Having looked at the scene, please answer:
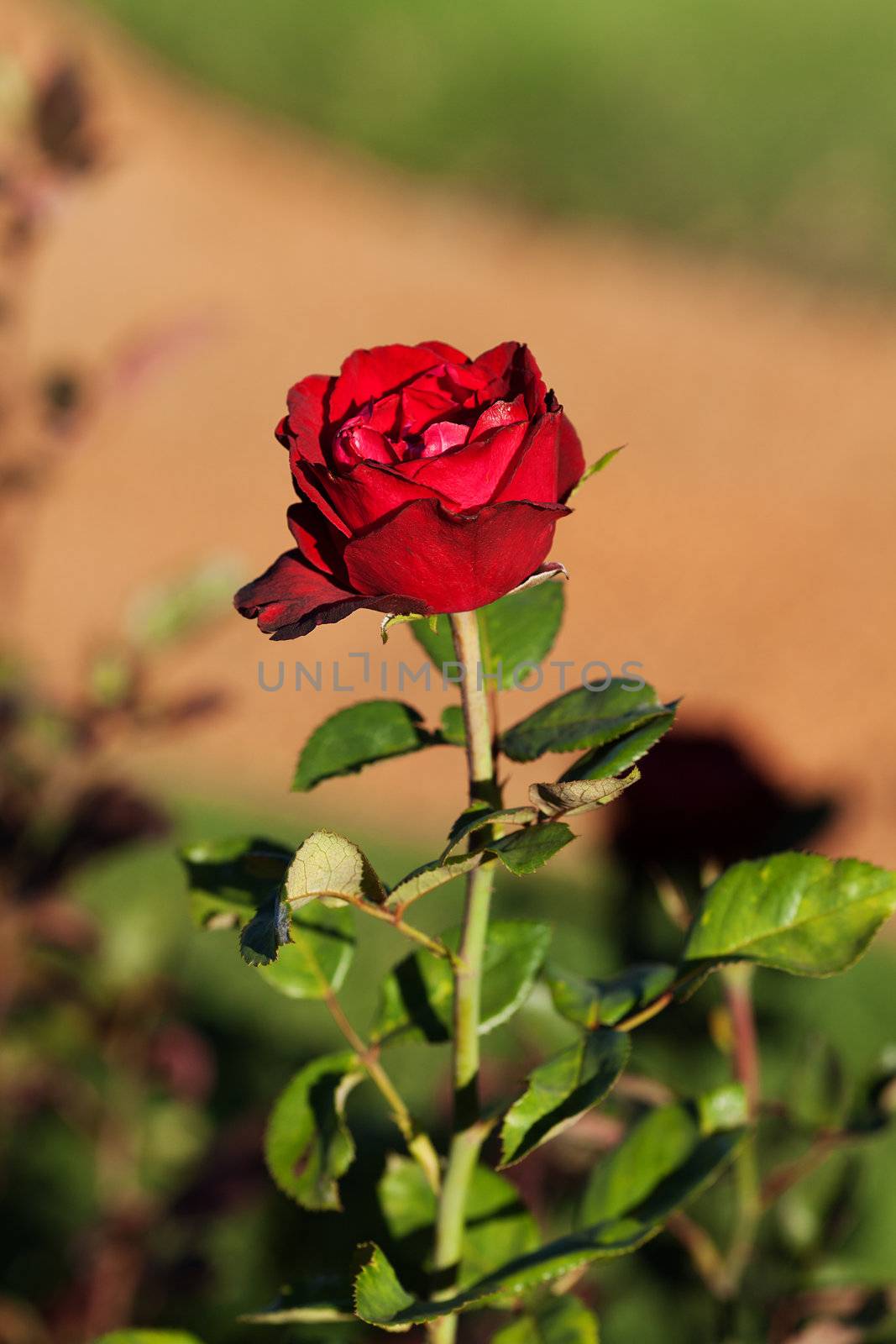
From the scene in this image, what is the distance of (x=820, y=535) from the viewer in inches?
179

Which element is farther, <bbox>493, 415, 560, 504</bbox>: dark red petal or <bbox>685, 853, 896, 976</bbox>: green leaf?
<bbox>685, 853, 896, 976</bbox>: green leaf

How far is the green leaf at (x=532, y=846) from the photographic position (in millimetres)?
622

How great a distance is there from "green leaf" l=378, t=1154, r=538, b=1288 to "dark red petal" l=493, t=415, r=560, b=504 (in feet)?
1.57

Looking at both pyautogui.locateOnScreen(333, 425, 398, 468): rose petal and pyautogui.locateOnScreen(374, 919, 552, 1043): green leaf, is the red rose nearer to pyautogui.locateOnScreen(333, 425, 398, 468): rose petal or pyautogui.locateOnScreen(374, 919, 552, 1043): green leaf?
pyautogui.locateOnScreen(333, 425, 398, 468): rose petal

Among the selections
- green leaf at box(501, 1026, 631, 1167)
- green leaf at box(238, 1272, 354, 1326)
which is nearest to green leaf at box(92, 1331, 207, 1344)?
green leaf at box(238, 1272, 354, 1326)

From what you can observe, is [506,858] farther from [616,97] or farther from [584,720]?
[616,97]

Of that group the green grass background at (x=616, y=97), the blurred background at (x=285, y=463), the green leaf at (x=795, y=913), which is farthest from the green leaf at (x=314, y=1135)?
the green grass background at (x=616, y=97)

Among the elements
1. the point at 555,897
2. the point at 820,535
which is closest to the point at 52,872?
the point at 555,897

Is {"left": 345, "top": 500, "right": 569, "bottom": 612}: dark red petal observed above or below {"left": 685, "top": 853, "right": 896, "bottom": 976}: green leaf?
above

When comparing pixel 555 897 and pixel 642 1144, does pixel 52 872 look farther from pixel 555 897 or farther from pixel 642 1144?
pixel 555 897

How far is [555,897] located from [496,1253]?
7.22ft

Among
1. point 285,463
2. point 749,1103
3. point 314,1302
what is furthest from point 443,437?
point 285,463

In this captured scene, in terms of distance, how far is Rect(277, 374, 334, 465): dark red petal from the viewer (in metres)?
0.63

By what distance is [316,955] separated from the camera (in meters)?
0.85
